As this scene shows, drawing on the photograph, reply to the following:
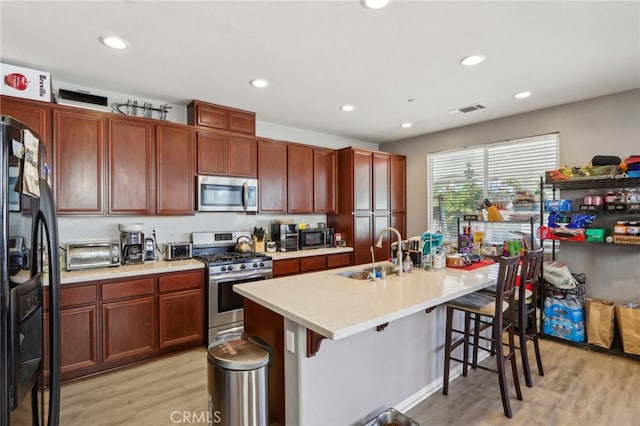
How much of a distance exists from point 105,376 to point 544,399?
3.57 metres

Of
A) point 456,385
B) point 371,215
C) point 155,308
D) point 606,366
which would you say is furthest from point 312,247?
point 606,366

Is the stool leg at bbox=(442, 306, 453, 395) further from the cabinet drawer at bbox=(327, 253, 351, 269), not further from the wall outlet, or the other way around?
the cabinet drawer at bbox=(327, 253, 351, 269)

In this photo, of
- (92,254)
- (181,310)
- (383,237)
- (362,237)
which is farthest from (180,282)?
(383,237)

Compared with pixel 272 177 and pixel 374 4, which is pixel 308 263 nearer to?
pixel 272 177

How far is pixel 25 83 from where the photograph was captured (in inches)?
105

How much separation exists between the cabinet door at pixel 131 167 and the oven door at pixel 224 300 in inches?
40.4

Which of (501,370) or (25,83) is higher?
(25,83)

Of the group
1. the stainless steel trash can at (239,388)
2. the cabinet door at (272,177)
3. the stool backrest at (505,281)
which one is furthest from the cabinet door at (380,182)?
the stainless steel trash can at (239,388)

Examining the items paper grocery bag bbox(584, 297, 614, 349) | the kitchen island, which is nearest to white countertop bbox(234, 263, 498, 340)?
the kitchen island

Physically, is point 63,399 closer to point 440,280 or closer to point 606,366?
point 440,280

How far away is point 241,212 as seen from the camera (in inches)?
167

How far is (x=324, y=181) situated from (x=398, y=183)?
1.38 meters

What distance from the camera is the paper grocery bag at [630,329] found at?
300cm

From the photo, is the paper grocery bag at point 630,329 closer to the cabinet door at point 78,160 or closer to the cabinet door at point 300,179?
the cabinet door at point 300,179
